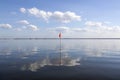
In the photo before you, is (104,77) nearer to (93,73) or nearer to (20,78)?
(93,73)

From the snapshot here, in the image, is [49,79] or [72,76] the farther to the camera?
[72,76]

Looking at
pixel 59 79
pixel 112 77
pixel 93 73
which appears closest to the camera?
pixel 59 79

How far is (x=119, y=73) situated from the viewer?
69.1ft

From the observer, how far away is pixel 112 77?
19.2 m

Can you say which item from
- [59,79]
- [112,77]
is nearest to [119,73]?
[112,77]

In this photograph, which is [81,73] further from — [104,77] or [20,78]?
[20,78]

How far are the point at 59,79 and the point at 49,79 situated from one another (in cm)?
78

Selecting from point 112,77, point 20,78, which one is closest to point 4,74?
point 20,78

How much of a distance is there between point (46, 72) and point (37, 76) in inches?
76.8

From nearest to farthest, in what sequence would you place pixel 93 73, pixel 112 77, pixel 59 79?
pixel 59 79
pixel 112 77
pixel 93 73

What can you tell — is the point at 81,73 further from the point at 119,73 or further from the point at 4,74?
the point at 4,74

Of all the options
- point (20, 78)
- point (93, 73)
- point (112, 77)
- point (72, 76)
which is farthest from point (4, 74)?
point (112, 77)

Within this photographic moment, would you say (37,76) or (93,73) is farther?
(93,73)

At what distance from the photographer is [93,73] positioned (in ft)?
67.8
